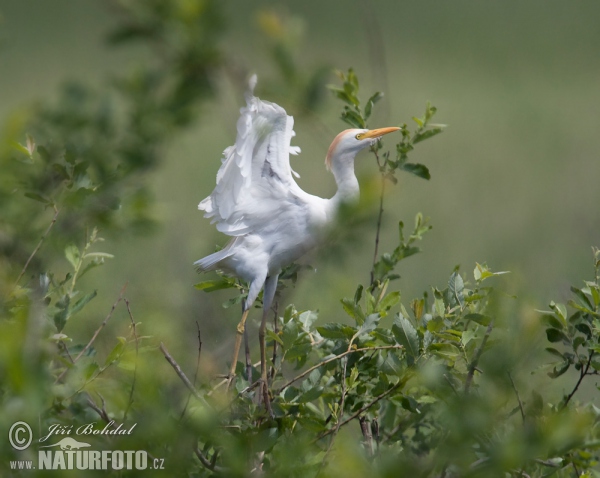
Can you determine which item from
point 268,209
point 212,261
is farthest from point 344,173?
point 212,261

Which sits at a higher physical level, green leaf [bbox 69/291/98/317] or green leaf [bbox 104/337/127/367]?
green leaf [bbox 104/337/127/367]

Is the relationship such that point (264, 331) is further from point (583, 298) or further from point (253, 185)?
point (583, 298)

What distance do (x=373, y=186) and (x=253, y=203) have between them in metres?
1.06

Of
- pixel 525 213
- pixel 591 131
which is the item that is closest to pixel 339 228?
pixel 525 213

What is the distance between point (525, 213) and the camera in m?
6.59

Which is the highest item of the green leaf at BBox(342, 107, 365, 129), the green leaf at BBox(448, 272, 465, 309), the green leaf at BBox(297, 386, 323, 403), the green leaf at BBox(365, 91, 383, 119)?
the green leaf at BBox(365, 91, 383, 119)

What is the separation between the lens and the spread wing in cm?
165

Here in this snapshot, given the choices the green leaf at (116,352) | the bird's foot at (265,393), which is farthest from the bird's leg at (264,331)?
the green leaf at (116,352)

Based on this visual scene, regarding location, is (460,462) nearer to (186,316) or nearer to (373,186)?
(373,186)

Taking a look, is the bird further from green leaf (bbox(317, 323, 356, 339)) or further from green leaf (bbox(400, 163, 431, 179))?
green leaf (bbox(317, 323, 356, 339))

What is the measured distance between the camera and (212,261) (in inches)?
69.5

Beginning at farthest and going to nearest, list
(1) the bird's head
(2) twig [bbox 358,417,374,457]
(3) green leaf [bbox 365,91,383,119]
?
(1) the bird's head
(3) green leaf [bbox 365,91,383,119]
(2) twig [bbox 358,417,374,457]

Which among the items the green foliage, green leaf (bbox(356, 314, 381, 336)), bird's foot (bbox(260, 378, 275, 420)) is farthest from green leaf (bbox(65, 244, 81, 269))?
green leaf (bbox(356, 314, 381, 336))

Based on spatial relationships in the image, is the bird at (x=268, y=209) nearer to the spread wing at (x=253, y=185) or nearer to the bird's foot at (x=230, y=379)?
the spread wing at (x=253, y=185)
